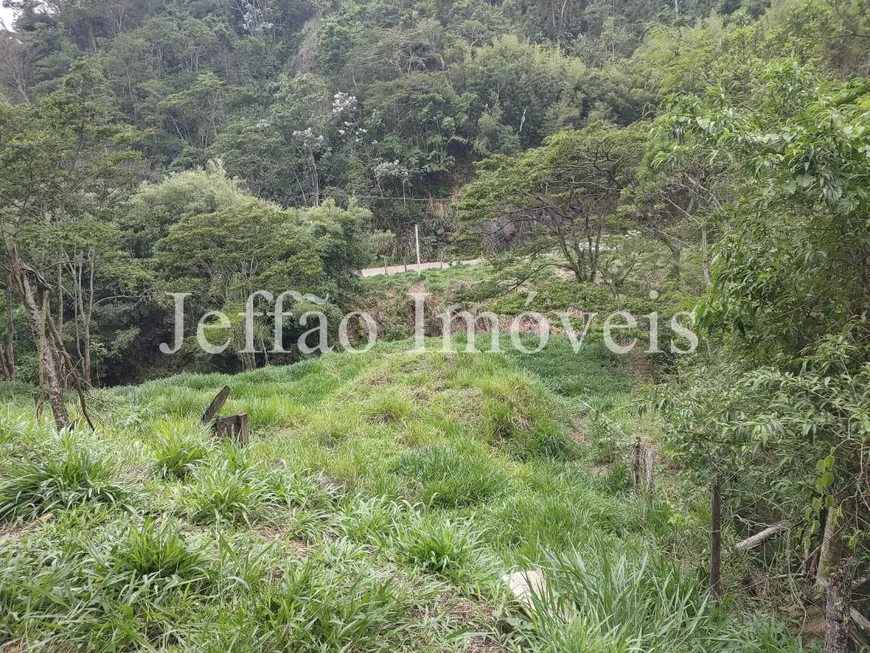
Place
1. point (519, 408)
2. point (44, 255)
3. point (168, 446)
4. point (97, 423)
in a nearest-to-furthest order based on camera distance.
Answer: point (168, 446) < point (97, 423) < point (519, 408) < point (44, 255)

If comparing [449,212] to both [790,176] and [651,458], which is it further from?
[790,176]

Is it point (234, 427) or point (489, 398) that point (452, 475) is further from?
point (489, 398)

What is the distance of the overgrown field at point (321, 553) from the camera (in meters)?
1.86

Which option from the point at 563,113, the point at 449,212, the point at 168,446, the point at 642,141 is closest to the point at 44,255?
the point at 168,446

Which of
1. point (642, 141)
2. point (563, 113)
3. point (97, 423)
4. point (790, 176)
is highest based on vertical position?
point (563, 113)

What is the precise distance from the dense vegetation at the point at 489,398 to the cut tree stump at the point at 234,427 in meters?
0.25

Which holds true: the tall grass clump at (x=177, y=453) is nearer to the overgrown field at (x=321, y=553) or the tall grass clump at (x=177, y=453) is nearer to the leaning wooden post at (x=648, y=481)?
the overgrown field at (x=321, y=553)

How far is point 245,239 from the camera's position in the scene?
37.7ft

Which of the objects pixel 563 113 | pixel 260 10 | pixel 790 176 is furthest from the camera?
pixel 260 10

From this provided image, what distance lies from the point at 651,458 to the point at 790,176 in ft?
9.76

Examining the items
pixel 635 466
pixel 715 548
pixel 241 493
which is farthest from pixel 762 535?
pixel 241 493

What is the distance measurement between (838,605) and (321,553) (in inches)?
83.0

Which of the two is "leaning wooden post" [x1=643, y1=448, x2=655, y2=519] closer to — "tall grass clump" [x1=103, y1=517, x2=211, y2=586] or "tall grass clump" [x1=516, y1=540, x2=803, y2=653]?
"tall grass clump" [x1=516, y1=540, x2=803, y2=653]

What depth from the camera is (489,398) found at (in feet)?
20.7
